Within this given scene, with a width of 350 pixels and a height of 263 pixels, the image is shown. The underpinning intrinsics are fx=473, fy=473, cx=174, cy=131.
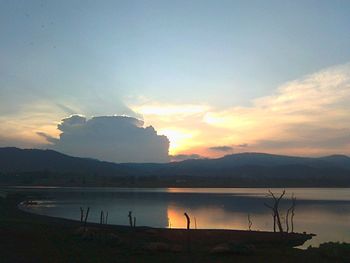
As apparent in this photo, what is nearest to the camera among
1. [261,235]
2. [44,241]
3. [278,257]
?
[278,257]

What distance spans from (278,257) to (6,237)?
1570 cm

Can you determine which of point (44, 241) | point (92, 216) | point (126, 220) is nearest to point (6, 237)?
point (44, 241)

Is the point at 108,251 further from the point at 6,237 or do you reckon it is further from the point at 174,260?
the point at 6,237

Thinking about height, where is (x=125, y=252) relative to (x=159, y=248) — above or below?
below

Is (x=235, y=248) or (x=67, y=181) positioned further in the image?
(x=67, y=181)

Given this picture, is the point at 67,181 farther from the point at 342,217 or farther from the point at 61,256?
the point at 61,256

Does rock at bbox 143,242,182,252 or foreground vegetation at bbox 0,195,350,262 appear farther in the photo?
rock at bbox 143,242,182,252

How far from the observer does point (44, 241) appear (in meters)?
27.0

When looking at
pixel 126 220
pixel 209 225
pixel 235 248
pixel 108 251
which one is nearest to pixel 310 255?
pixel 235 248

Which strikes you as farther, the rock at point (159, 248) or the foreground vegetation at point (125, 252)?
the rock at point (159, 248)

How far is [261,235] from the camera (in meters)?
36.1

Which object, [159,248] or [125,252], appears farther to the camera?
[159,248]

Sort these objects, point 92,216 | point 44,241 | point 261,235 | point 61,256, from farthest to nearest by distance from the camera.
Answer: point 92,216, point 261,235, point 44,241, point 61,256

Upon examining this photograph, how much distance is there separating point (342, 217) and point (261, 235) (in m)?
26.3
